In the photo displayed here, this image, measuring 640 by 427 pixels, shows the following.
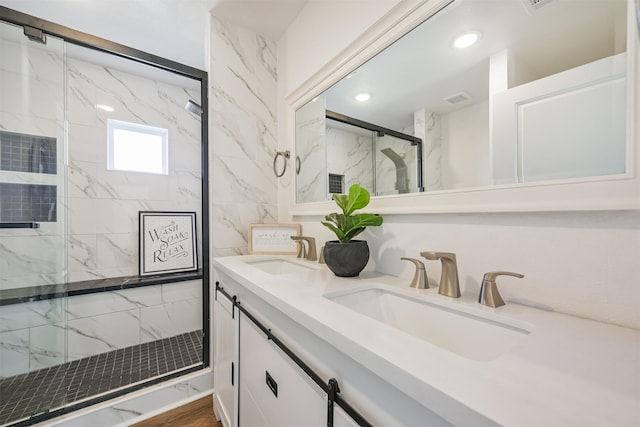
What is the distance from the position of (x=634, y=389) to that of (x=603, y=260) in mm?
351

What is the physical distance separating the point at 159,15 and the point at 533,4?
208cm

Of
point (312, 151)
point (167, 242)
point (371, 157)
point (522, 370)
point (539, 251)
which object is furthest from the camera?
point (167, 242)

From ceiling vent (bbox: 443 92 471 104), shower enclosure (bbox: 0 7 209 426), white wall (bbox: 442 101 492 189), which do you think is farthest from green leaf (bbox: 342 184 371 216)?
shower enclosure (bbox: 0 7 209 426)

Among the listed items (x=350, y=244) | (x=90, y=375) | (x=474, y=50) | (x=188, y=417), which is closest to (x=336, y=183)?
(x=350, y=244)

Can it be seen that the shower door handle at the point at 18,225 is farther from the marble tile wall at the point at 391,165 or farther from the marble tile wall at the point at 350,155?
the marble tile wall at the point at 391,165

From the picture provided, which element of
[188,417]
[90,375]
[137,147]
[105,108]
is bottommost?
[188,417]

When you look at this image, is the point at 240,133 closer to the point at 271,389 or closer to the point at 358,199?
the point at 358,199

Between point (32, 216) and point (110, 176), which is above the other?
point (110, 176)

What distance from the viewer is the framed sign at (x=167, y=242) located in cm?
228

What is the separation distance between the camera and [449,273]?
726 millimetres

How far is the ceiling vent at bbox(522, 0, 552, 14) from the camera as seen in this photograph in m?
0.65

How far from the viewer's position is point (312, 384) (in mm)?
585

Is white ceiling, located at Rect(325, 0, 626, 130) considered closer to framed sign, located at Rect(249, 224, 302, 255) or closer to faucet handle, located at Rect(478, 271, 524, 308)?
faucet handle, located at Rect(478, 271, 524, 308)

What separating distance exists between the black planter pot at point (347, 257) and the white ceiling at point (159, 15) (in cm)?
156
